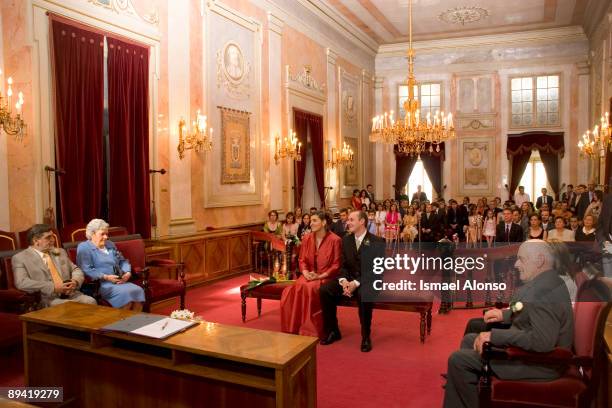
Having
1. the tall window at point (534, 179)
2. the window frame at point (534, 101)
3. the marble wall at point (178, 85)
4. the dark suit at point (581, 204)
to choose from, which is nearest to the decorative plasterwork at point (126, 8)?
the marble wall at point (178, 85)

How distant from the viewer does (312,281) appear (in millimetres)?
5152

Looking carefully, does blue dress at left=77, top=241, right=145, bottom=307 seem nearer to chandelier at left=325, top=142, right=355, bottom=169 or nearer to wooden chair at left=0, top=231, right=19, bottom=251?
wooden chair at left=0, top=231, right=19, bottom=251

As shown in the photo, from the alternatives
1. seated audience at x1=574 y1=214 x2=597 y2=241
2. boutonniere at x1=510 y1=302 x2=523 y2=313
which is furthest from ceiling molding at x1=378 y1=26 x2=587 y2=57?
boutonniere at x1=510 y1=302 x2=523 y2=313

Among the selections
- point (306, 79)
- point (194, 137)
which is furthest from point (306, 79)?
point (194, 137)

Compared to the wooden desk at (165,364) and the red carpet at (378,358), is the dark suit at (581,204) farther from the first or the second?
the wooden desk at (165,364)

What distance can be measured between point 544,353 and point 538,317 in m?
0.19

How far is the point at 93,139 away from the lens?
20.6ft

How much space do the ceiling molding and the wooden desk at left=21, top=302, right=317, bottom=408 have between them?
14.2 m

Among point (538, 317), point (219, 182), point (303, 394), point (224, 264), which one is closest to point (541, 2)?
point (219, 182)

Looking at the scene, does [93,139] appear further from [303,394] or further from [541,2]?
[541,2]

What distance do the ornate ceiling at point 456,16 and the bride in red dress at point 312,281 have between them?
789cm

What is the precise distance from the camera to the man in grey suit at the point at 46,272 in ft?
14.1

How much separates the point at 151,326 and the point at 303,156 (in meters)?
8.69

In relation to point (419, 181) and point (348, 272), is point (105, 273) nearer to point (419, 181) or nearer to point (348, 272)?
point (348, 272)
